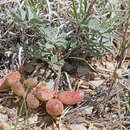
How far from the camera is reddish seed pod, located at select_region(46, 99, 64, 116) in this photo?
1.81 metres

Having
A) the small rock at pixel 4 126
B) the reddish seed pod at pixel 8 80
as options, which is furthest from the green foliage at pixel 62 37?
the small rock at pixel 4 126

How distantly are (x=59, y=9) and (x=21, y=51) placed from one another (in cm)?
55

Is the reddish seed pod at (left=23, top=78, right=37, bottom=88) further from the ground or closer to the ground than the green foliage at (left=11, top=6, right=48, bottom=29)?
closer to the ground

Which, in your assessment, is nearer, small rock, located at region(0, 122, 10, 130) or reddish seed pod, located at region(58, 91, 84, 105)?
small rock, located at region(0, 122, 10, 130)

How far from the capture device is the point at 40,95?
185 centimetres

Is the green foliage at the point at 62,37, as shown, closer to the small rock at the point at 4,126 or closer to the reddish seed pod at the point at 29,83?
the reddish seed pod at the point at 29,83

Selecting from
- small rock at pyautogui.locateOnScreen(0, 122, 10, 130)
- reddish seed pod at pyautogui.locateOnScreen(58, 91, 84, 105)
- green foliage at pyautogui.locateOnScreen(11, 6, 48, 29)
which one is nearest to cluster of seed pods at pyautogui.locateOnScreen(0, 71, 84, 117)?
reddish seed pod at pyautogui.locateOnScreen(58, 91, 84, 105)

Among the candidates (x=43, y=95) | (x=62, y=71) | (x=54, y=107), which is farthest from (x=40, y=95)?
(x=62, y=71)

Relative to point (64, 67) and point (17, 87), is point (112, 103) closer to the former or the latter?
point (64, 67)

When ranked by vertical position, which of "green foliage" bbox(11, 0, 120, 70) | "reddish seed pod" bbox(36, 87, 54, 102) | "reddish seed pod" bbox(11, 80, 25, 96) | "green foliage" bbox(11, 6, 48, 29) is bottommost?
"reddish seed pod" bbox(36, 87, 54, 102)

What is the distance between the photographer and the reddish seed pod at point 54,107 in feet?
5.93

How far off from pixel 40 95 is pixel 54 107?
5.1 inches

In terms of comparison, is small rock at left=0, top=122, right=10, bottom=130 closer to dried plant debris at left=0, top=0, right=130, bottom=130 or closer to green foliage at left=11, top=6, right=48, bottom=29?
dried plant debris at left=0, top=0, right=130, bottom=130

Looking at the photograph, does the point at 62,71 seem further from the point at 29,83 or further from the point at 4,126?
the point at 4,126
